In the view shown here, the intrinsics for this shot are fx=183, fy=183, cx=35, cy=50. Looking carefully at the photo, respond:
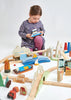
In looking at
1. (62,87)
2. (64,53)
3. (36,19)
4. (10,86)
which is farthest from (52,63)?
(36,19)

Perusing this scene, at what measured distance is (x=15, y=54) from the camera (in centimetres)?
196

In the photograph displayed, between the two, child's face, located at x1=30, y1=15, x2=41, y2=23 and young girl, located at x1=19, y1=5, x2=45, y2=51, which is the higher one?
child's face, located at x1=30, y1=15, x2=41, y2=23

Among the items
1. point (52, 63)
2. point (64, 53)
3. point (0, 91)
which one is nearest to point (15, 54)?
point (52, 63)

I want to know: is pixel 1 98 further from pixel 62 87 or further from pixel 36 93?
pixel 62 87

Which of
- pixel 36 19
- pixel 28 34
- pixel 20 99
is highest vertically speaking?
pixel 36 19

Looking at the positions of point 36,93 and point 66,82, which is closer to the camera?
point 36,93

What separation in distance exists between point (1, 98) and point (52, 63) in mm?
786

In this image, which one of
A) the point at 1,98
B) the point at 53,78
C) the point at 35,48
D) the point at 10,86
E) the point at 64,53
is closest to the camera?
the point at 1,98

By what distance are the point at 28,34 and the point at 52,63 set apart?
685mm

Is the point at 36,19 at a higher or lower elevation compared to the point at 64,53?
higher

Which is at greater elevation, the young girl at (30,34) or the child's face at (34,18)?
the child's face at (34,18)

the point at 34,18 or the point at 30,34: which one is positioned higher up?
the point at 34,18

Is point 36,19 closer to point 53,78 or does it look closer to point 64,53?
point 64,53

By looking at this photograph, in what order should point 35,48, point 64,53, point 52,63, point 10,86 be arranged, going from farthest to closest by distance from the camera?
point 35,48
point 64,53
point 52,63
point 10,86
